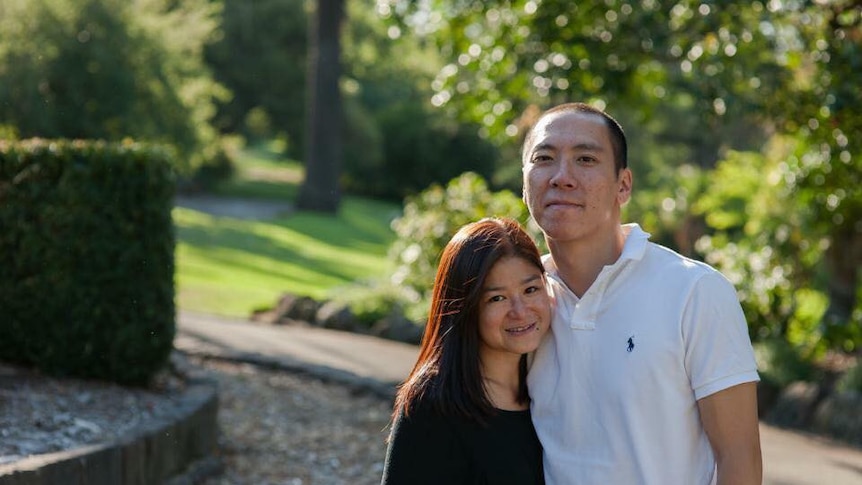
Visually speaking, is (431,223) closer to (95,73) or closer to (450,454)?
(450,454)

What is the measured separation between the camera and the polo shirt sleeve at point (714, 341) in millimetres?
2834

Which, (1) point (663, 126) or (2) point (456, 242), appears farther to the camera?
(1) point (663, 126)

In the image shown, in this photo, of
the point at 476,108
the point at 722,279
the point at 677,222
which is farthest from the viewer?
the point at 677,222

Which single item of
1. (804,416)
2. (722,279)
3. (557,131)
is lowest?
(804,416)

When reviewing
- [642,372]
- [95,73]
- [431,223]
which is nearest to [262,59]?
[95,73]

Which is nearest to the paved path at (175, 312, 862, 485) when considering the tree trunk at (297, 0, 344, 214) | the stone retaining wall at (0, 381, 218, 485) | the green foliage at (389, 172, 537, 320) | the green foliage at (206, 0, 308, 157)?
the green foliage at (389, 172, 537, 320)

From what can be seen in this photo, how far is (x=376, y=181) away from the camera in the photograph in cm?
4269

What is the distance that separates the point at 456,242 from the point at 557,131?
386 mm

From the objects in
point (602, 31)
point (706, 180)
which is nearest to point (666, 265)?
point (602, 31)

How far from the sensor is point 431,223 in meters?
12.9

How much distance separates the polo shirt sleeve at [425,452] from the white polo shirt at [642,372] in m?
0.25

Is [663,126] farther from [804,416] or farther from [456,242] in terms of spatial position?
[456,242]

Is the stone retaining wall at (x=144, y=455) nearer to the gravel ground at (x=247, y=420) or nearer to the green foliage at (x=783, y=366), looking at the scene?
the gravel ground at (x=247, y=420)

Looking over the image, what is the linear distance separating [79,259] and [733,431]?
4.65 meters
